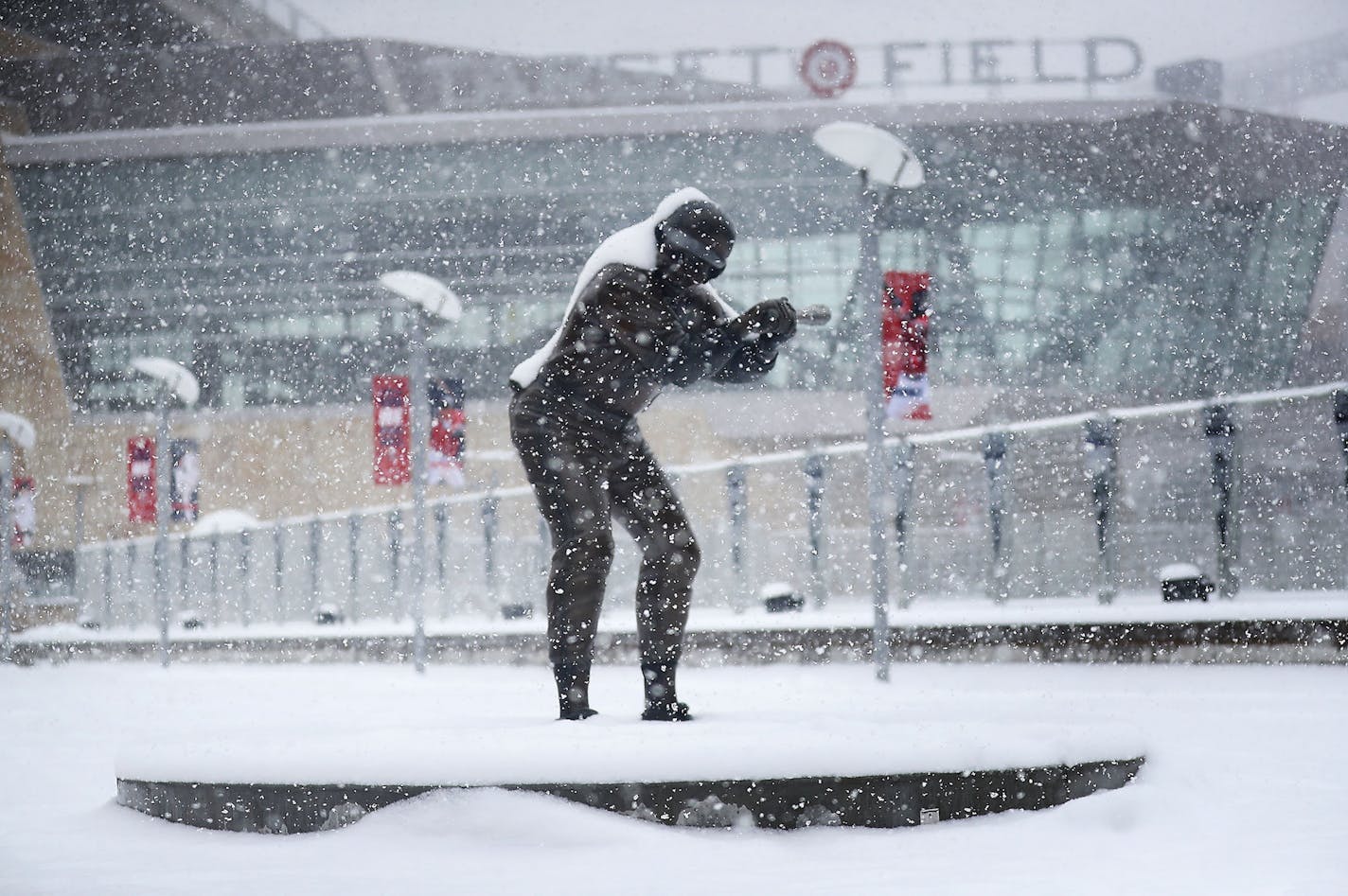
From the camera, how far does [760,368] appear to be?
4.28m

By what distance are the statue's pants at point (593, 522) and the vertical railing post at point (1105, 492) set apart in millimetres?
5080

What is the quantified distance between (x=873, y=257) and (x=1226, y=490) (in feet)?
8.09

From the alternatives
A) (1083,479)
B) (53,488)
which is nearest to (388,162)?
(53,488)

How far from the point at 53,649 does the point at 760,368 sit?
14.5 meters

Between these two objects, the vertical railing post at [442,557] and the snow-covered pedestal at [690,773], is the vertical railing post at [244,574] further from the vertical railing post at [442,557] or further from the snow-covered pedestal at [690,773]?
the snow-covered pedestal at [690,773]

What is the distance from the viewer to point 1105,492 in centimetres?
901

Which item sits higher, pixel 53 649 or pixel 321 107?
pixel 321 107

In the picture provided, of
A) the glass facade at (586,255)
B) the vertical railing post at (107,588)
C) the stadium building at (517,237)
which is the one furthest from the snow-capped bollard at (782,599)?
the glass facade at (586,255)

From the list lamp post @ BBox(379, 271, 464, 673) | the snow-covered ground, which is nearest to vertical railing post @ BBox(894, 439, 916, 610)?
lamp post @ BBox(379, 271, 464, 673)

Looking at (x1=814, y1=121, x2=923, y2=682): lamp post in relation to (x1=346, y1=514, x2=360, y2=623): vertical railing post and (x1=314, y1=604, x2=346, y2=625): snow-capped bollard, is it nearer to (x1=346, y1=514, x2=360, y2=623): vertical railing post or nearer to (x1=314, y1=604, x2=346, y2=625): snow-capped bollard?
(x1=346, y1=514, x2=360, y2=623): vertical railing post

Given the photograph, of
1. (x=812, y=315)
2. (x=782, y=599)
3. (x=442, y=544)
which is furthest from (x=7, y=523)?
(x=812, y=315)

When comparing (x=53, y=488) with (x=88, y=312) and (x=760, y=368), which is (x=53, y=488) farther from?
(x=760, y=368)

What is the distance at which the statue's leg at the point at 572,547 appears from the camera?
13.6 feet

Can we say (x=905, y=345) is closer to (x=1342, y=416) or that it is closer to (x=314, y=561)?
(x=1342, y=416)
